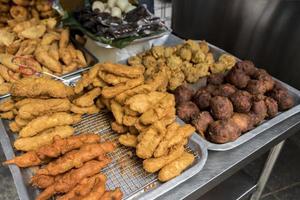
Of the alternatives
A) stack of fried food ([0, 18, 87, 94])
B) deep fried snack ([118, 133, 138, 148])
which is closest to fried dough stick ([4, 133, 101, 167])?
deep fried snack ([118, 133, 138, 148])

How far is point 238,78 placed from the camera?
148 centimetres

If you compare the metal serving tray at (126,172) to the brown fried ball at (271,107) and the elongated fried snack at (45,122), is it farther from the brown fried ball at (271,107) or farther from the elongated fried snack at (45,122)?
the brown fried ball at (271,107)

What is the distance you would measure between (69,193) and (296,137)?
2.08 m

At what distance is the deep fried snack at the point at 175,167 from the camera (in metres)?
1.05

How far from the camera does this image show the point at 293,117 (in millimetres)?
1399

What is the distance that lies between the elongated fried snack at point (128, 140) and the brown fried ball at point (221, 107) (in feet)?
1.31

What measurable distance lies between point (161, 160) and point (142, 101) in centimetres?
25

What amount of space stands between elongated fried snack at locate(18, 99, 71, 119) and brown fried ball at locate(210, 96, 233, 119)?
27.0 inches

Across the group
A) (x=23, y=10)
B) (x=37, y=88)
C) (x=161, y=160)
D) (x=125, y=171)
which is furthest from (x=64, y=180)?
(x=23, y=10)

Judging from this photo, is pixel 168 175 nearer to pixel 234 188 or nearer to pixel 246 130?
pixel 246 130

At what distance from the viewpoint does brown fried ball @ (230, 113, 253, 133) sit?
1.26 m

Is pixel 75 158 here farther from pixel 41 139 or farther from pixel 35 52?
pixel 35 52

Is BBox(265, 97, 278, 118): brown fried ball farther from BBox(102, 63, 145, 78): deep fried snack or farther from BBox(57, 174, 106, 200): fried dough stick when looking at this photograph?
BBox(57, 174, 106, 200): fried dough stick

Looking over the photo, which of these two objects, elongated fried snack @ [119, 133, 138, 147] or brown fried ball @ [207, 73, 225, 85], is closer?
elongated fried snack @ [119, 133, 138, 147]
